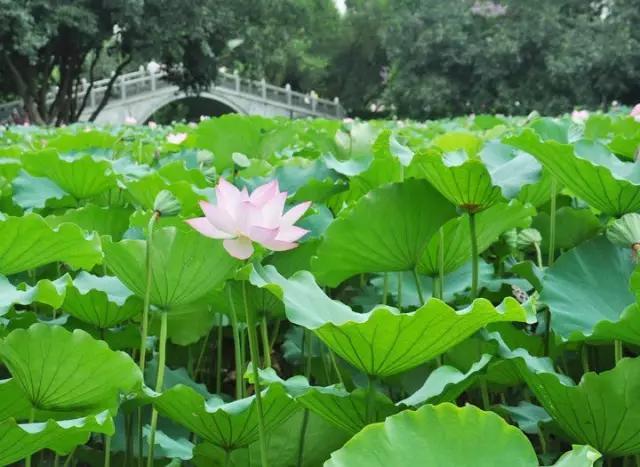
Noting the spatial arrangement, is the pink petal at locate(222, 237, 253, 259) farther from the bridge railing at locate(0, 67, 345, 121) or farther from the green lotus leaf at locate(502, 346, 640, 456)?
the bridge railing at locate(0, 67, 345, 121)

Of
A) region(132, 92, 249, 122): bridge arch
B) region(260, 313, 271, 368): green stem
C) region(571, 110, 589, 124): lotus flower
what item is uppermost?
region(260, 313, 271, 368): green stem

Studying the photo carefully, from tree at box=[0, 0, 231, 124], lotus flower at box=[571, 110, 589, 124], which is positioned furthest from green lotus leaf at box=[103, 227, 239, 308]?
tree at box=[0, 0, 231, 124]

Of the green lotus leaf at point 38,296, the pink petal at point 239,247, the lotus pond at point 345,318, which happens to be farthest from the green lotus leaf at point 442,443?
the green lotus leaf at point 38,296

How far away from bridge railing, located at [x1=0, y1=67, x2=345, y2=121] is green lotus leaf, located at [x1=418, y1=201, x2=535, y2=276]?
1634cm

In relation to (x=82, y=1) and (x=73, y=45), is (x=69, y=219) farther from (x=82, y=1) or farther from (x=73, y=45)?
(x=73, y=45)

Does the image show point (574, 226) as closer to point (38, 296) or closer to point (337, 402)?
point (337, 402)

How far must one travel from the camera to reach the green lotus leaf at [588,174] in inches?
28.5

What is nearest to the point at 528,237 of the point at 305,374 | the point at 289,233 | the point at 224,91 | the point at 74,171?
the point at 305,374

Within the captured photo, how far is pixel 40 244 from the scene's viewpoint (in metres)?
0.71

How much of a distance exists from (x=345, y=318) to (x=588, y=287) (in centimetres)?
23

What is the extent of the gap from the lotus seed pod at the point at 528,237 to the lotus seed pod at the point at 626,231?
206 mm

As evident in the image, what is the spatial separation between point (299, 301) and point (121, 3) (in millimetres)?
13587

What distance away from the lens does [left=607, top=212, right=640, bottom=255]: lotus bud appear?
2.12 ft

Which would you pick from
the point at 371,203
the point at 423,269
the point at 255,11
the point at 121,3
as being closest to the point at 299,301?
the point at 371,203
